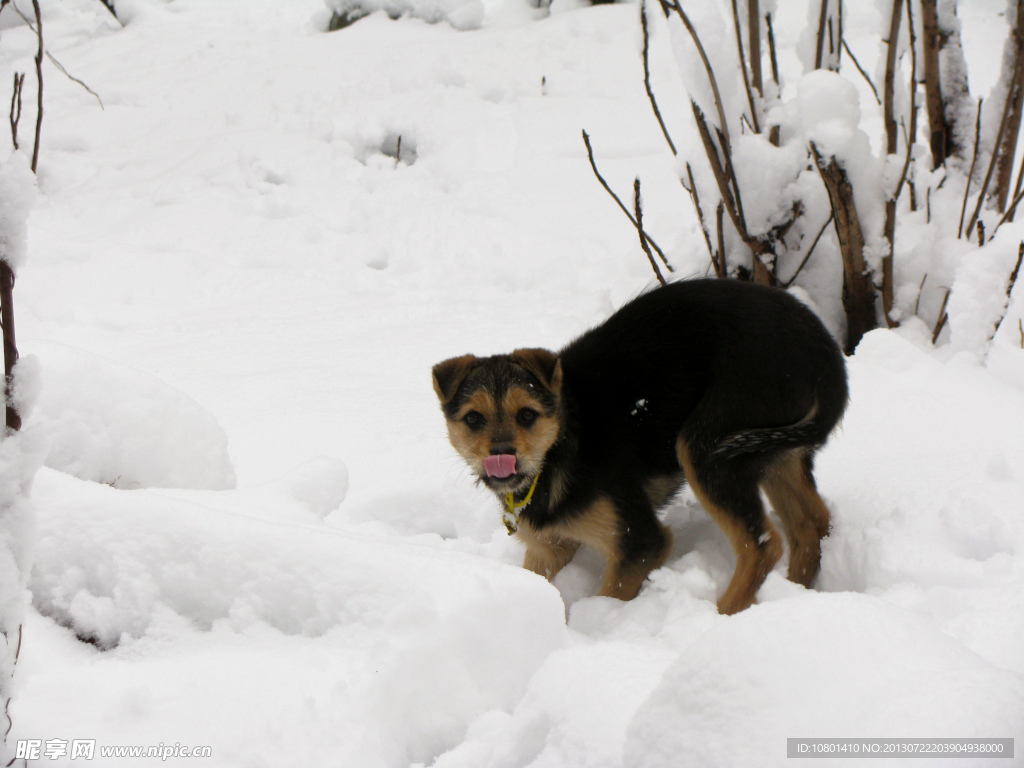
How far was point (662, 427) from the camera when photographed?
294cm

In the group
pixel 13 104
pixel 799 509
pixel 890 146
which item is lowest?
pixel 799 509

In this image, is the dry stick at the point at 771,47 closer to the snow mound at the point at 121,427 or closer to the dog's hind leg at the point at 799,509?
the dog's hind leg at the point at 799,509

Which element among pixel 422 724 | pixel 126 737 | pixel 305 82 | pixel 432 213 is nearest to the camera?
pixel 126 737

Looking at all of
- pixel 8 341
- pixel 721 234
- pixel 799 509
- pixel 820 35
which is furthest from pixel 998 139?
pixel 8 341

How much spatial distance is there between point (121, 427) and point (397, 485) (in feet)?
3.68

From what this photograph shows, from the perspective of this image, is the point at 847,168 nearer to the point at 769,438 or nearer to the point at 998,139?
the point at 998,139

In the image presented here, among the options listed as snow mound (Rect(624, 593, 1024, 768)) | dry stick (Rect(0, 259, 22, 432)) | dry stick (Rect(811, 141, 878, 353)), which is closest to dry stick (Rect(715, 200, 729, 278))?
dry stick (Rect(811, 141, 878, 353))

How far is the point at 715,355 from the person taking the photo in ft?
9.22

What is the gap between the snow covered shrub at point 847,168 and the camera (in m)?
3.80

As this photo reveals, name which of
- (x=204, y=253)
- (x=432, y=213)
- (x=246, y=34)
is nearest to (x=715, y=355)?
(x=432, y=213)

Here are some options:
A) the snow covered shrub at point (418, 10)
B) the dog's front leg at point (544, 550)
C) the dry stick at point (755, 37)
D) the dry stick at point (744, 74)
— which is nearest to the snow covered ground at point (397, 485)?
the dog's front leg at point (544, 550)

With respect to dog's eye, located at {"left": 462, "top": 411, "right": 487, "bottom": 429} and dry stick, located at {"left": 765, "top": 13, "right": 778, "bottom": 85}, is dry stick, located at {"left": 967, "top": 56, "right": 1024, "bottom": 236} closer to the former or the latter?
dry stick, located at {"left": 765, "top": 13, "right": 778, "bottom": 85}

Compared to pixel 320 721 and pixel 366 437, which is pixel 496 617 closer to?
pixel 320 721

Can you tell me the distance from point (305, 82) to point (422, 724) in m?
9.18
